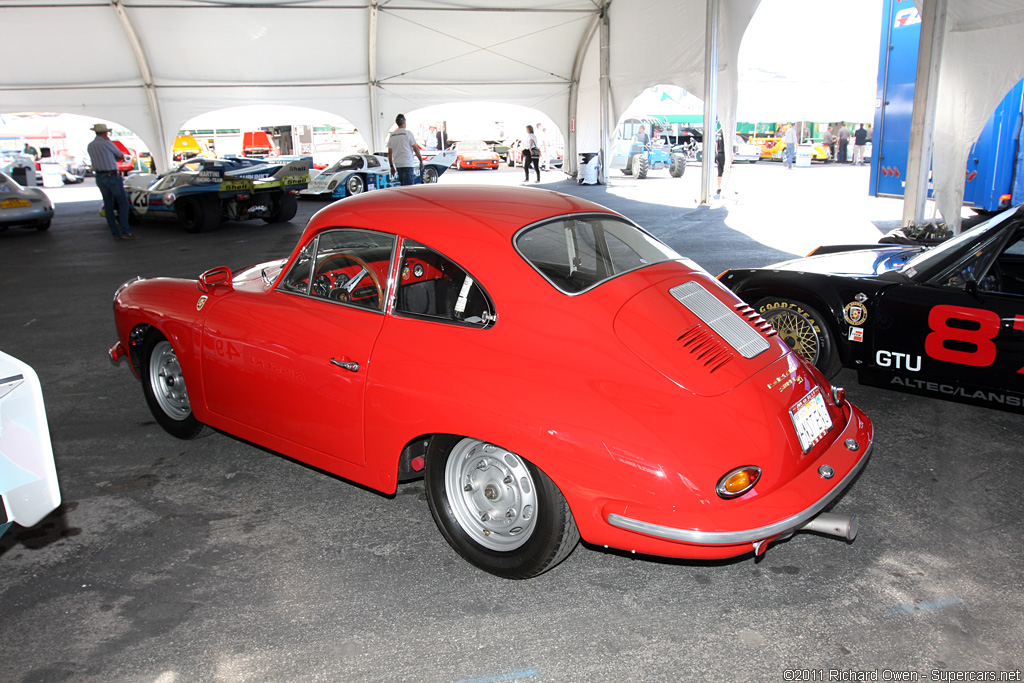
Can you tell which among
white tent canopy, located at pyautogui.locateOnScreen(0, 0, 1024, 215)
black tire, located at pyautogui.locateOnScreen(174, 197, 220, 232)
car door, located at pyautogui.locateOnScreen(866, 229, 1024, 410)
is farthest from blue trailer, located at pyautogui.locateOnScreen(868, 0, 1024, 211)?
black tire, located at pyautogui.locateOnScreen(174, 197, 220, 232)

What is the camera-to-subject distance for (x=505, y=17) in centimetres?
2188

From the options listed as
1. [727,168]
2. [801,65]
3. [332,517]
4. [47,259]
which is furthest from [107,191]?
[801,65]

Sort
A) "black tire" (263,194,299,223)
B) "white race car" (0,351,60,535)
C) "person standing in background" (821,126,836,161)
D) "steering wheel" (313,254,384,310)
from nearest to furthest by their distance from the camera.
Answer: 1. "white race car" (0,351,60,535)
2. "steering wheel" (313,254,384,310)
3. "black tire" (263,194,299,223)
4. "person standing in background" (821,126,836,161)

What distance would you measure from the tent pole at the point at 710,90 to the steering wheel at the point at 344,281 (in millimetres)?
14693

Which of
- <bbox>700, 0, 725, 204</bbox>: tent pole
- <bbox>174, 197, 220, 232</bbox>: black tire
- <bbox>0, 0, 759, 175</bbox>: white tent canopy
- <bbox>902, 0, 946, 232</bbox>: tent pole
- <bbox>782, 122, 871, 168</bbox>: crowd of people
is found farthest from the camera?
<bbox>782, 122, 871, 168</bbox>: crowd of people

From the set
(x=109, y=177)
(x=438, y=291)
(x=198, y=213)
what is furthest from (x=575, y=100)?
(x=438, y=291)

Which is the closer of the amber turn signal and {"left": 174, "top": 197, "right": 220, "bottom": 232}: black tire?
the amber turn signal

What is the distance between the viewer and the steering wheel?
343 centimetres

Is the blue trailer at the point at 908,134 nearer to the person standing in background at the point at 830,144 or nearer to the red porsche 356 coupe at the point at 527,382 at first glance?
the red porsche 356 coupe at the point at 527,382

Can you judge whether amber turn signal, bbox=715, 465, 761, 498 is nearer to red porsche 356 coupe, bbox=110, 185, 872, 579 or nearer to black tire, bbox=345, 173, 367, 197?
red porsche 356 coupe, bbox=110, 185, 872, 579

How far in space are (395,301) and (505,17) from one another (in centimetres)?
2120

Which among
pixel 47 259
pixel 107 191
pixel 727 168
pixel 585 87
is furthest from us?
pixel 585 87

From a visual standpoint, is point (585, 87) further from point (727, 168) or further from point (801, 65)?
point (801, 65)

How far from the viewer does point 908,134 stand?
1495 cm
